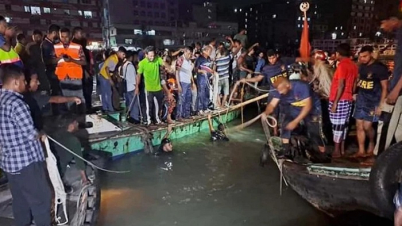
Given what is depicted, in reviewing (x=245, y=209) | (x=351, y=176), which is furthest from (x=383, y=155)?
(x=245, y=209)

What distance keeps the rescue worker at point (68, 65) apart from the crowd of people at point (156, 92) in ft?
0.06

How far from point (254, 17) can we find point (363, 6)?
78.1 ft

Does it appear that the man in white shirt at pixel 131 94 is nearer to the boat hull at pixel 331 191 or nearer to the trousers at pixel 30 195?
the boat hull at pixel 331 191

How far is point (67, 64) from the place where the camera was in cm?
653

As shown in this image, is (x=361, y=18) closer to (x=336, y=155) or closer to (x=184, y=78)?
(x=184, y=78)

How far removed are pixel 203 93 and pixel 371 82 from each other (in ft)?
16.6

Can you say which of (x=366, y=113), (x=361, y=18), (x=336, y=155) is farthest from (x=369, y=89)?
(x=361, y=18)

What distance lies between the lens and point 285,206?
17.7 feet

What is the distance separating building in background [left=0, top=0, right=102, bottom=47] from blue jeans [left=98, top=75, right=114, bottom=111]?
42.6 m

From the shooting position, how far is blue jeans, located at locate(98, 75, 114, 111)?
8.95 m

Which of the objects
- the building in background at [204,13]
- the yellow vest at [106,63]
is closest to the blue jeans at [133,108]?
the yellow vest at [106,63]

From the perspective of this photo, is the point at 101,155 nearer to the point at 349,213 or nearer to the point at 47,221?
the point at 47,221

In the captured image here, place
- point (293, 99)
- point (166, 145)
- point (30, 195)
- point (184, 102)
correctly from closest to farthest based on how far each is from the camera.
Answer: point (30, 195) < point (293, 99) < point (166, 145) < point (184, 102)

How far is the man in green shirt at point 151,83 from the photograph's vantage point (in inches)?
311
